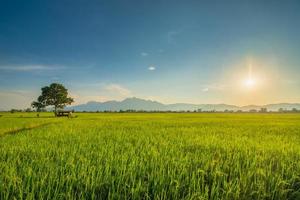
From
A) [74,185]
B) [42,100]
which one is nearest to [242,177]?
[74,185]

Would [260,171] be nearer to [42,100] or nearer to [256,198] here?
[256,198]

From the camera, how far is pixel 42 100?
76.8m

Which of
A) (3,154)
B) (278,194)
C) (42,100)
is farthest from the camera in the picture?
(42,100)

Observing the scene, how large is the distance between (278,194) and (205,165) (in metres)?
1.43

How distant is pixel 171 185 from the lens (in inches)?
130

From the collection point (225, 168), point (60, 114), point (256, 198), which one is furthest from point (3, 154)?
point (60, 114)

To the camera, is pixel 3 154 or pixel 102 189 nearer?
pixel 102 189

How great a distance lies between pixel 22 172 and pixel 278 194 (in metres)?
3.86

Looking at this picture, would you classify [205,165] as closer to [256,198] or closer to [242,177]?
[242,177]

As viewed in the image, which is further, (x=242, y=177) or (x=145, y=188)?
(x=242, y=177)

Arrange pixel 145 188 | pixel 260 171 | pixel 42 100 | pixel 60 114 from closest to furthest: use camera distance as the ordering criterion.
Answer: pixel 145 188 < pixel 260 171 < pixel 60 114 < pixel 42 100

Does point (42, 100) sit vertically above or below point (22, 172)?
above

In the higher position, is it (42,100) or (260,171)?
(42,100)

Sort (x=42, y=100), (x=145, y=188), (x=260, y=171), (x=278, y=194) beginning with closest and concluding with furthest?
(x=145, y=188)
(x=278, y=194)
(x=260, y=171)
(x=42, y=100)
